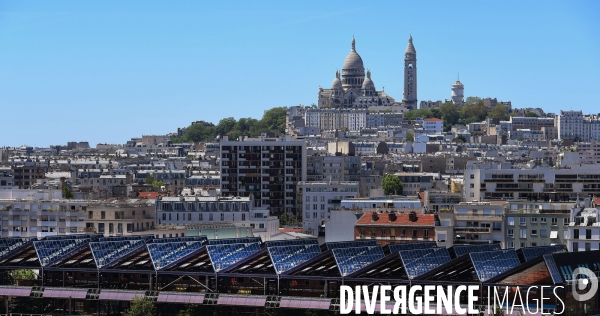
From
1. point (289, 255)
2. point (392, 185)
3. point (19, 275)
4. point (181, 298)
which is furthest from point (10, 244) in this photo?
point (392, 185)

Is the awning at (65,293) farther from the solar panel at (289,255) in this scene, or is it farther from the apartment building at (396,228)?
the apartment building at (396,228)

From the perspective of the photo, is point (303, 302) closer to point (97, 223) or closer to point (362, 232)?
point (362, 232)

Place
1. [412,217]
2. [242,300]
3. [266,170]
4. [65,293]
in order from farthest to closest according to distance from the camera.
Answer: [266,170] → [412,217] → [65,293] → [242,300]

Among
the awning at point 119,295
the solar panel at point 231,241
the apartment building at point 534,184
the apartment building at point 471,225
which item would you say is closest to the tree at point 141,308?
the awning at point 119,295

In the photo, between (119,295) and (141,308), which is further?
(119,295)

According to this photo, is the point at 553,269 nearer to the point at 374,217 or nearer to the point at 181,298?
the point at 181,298

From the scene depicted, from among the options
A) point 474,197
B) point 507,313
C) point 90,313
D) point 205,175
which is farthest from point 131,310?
point 205,175

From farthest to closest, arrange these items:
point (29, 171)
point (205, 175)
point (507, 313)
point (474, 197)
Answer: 1. point (29, 171)
2. point (205, 175)
3. point (474, 197)
4. point (507, 313)
